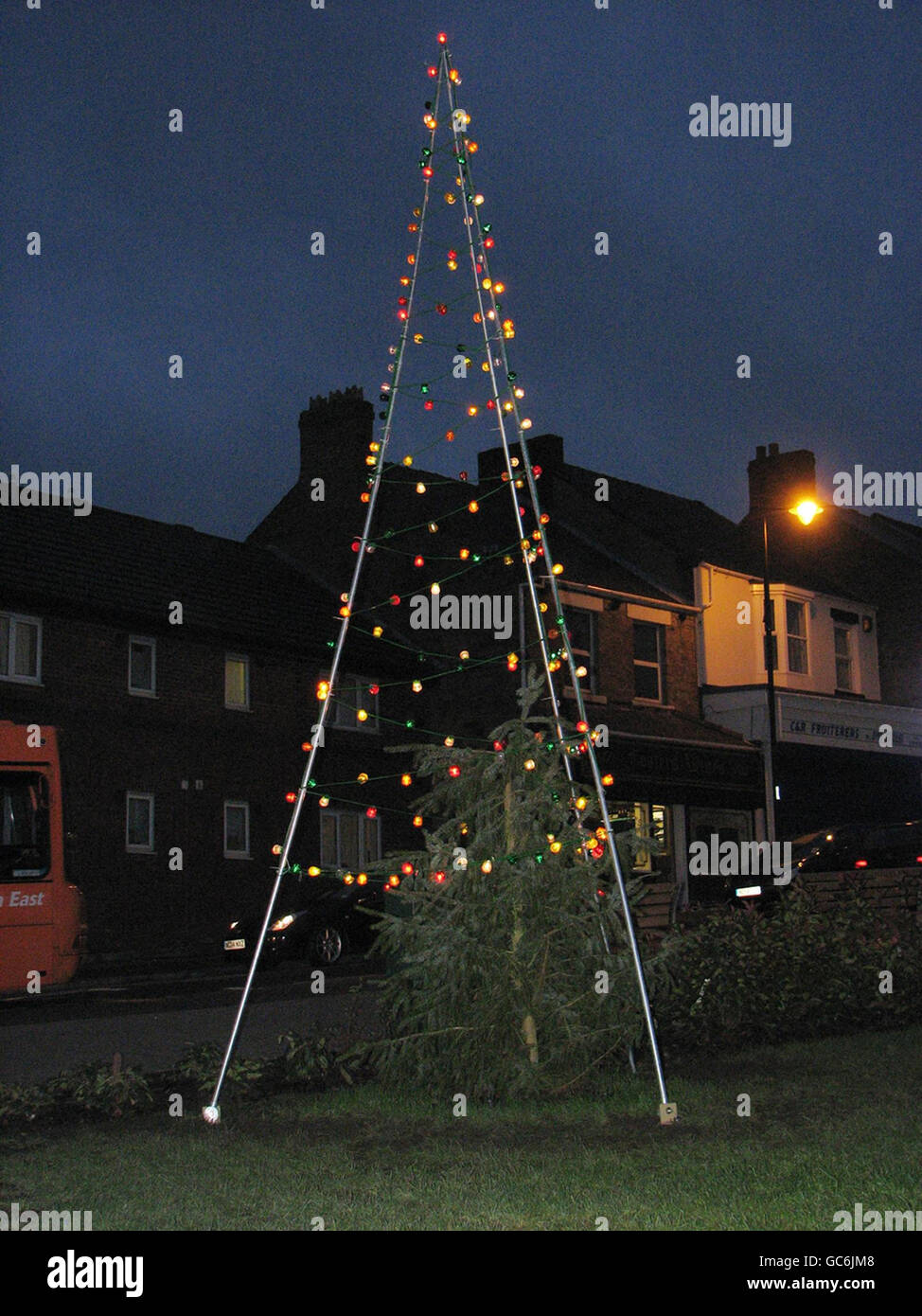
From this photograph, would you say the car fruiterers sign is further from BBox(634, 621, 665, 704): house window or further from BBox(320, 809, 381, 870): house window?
BBox(320, 809, 381, 870): house window

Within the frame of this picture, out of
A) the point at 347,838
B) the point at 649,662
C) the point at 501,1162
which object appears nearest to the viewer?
the point at 501,1162

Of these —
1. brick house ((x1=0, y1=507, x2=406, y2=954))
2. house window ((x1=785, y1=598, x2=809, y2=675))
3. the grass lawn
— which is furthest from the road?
house window ((x1=785, y1=598, x2=809, y2=675))

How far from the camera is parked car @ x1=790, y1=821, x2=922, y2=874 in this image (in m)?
28.5

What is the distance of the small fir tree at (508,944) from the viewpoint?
31.3 ft

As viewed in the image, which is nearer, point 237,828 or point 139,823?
point 139,823

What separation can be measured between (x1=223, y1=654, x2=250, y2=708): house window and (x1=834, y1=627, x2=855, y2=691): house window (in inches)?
735

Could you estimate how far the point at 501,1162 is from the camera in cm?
748

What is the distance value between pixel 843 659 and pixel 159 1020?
31634mm

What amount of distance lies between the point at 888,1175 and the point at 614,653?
29.4 m

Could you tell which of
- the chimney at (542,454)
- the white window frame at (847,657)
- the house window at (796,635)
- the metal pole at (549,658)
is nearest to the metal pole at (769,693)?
the house window at (796,635)

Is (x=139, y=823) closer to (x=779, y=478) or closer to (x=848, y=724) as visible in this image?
(x=848, y=724)

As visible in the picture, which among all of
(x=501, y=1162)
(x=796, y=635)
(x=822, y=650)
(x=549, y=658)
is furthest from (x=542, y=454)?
(x=501, y=1162)

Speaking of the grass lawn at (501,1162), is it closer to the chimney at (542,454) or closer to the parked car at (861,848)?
the parked car at (861,848)
